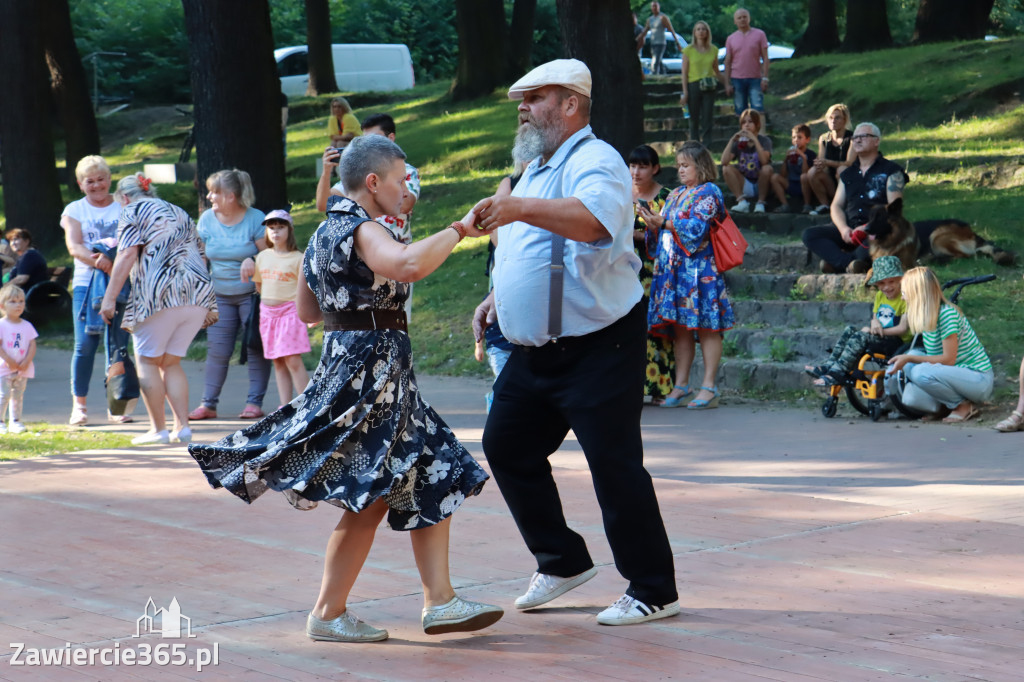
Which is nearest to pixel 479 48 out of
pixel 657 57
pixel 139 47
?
pixel 657 57

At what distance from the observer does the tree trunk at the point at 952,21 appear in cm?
2425

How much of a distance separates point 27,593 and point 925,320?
6199 millimetres

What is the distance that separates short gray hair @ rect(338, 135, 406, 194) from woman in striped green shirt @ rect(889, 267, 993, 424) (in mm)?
5318

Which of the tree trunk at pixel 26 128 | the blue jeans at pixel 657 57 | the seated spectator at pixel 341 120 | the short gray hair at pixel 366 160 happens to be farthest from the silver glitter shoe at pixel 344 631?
the blue jeans at pixel 657 57

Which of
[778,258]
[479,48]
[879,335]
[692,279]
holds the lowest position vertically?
[879,335]

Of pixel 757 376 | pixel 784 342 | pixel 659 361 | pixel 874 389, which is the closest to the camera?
pixel 874 389

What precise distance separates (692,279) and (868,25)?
673 inches

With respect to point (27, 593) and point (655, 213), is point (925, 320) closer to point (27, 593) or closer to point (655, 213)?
point (655, 213)

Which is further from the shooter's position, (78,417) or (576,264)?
(78,417)

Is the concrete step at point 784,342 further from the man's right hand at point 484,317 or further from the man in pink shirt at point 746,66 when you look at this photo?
the man in pink shirt at point 746,66

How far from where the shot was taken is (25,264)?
1435 cm

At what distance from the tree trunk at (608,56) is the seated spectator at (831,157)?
2.12 m

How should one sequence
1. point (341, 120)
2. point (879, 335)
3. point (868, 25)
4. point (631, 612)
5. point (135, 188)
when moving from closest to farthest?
point (631, 612)
point (879, 335)
point (135, 188)
point (341, 120)
point (868, 25)

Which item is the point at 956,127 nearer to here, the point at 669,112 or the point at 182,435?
the point at 669,112
